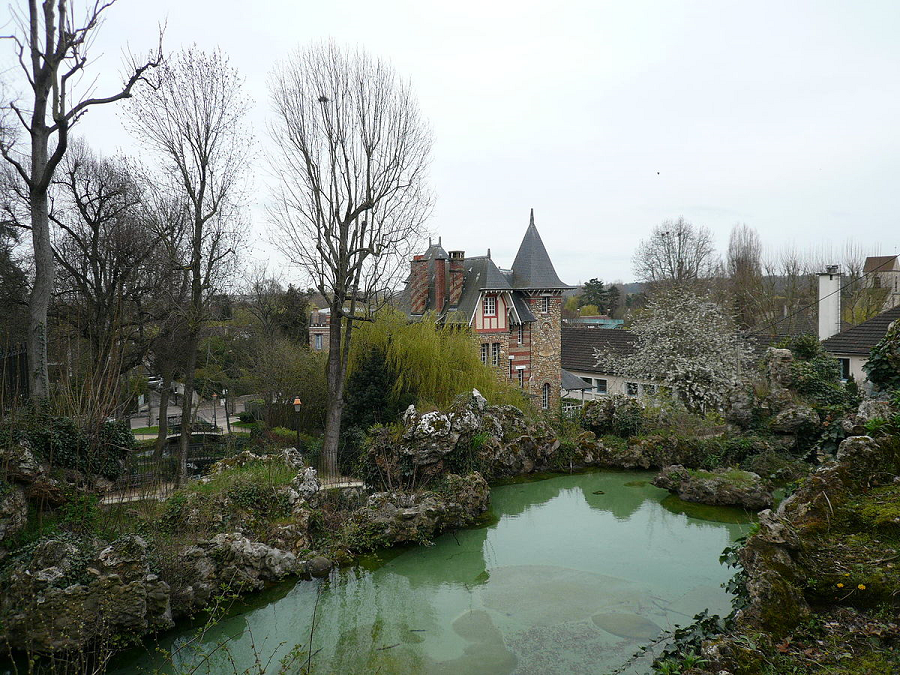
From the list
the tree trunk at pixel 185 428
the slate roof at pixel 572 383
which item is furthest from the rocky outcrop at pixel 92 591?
the slate roof at pixel 572 383

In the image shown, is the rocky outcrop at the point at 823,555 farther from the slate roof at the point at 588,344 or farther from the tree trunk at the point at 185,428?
the slate roof at the point at 588,344

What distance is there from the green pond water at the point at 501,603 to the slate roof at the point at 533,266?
1322 cm

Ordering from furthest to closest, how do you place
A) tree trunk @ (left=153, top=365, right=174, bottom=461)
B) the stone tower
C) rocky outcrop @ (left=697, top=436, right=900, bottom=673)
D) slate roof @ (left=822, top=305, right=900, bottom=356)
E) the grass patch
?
the stone tower, slate roof @ (left=822, top=305, right=900, bottom=356), tree trunk @ (left=153, top=365, right=174, bottom=461), the grass patch, rocky outcrop @ (left=697, top=436, right=900, bottom=673)

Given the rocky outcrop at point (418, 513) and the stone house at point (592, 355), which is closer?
the rocky outcrop at point (418, 513)

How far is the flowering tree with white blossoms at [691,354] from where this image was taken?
61.6ft

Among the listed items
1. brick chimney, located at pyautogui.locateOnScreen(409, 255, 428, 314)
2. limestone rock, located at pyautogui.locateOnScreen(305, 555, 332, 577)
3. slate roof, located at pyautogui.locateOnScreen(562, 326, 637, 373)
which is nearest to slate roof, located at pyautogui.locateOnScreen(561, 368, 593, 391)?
slate roof, located at pyautogui.locateOnScreen(562, 326, 637, 373)

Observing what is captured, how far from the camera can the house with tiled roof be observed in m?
20.5

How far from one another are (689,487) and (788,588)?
8.67 m

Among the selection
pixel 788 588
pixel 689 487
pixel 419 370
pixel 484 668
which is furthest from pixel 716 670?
pixel 419 370

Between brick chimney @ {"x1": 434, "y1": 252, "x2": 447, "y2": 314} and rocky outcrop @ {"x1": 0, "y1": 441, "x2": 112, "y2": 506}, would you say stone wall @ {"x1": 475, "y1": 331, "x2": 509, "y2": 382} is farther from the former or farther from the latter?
rocky outcrop @ {"x1": 0, "y1": 441, "x2": 112, "y2": 506}

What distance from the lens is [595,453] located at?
16.9 metres

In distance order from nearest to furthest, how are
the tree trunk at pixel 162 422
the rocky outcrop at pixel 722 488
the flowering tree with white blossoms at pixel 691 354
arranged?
the rocky outcrop at pixel 722 488, the tree trunk at pixel 162 422, the flowering tree with white blossoms at pixel 691 354

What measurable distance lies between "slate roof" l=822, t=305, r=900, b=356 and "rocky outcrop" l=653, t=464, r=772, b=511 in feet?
35.6

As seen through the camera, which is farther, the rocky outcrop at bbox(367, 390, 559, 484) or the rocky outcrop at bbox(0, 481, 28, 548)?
the rocky outcrop at bbox(367, 390, 559, 484)
